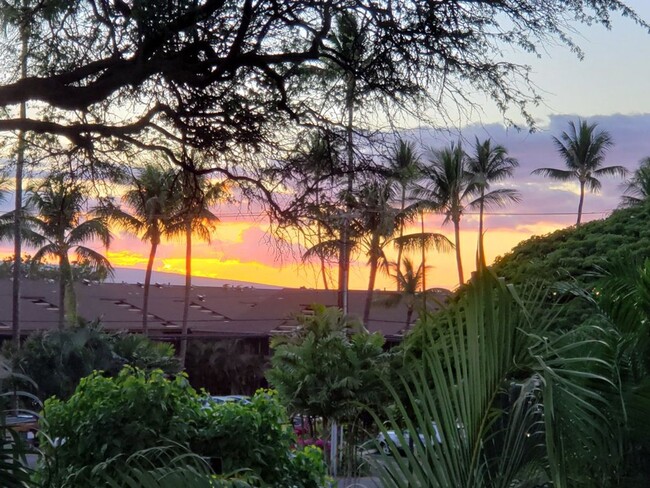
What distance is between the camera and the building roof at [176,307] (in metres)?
34.3

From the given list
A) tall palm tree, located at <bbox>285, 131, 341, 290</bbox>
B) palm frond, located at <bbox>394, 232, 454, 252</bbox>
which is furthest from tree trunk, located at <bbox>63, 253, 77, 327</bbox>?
tall palm tree, located at <bbox>285, 131, 341, 290</bbox>

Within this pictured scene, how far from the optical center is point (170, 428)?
237 inches

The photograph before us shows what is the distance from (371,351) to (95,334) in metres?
10.3

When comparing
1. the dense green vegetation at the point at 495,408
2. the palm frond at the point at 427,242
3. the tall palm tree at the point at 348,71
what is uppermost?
the palm frond at the point at 427,242

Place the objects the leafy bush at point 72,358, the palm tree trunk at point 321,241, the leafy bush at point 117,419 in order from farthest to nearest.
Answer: the leafy bush at point 72,358
the palm tree trunk at point 321,241
the leafy bush at point 117,419

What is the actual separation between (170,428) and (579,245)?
8.64 meters

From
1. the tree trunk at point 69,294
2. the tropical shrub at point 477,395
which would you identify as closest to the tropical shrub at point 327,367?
the tropical shrub at point 477,395

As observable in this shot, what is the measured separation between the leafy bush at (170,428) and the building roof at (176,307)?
83.8 ft

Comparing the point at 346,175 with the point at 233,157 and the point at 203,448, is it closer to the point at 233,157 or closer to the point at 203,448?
the point at 233,157

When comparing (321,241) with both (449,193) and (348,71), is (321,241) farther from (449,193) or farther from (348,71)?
(449,193)

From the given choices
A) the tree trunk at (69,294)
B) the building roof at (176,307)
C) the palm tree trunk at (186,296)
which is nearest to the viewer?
the tree trunk at (69,294)

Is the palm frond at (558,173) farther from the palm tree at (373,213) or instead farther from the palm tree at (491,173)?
the palm tree at (373,213)

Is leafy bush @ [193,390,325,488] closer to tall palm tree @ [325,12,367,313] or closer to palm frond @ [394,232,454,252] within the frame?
tall palm tree @ [325,12,367,313]

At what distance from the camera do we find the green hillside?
40.2 feet
